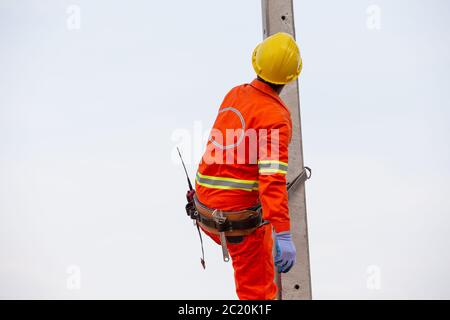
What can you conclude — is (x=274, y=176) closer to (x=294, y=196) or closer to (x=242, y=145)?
(x=242, y=145)

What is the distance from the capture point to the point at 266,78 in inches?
167

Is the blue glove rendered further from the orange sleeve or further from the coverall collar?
the coverall collar

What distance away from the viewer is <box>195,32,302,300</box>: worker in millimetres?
4051

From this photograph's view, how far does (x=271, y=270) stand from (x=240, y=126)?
1.00 metres

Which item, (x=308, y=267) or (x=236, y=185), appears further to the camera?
(x=308, y=267)

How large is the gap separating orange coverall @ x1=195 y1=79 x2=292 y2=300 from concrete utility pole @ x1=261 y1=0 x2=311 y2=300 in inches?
31.2

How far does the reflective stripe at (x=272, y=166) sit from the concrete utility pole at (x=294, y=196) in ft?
3.91

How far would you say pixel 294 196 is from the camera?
513 cm

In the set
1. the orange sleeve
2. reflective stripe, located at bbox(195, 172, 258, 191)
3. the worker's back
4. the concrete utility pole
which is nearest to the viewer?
the orange sleeve

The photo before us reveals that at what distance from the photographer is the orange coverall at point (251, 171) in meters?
3.96

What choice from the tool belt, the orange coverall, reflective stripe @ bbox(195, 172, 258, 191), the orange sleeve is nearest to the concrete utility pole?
the orange coverall

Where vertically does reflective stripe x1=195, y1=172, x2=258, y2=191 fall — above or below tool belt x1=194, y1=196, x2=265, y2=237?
above

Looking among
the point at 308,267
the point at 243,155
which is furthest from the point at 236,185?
the point at 308,267
